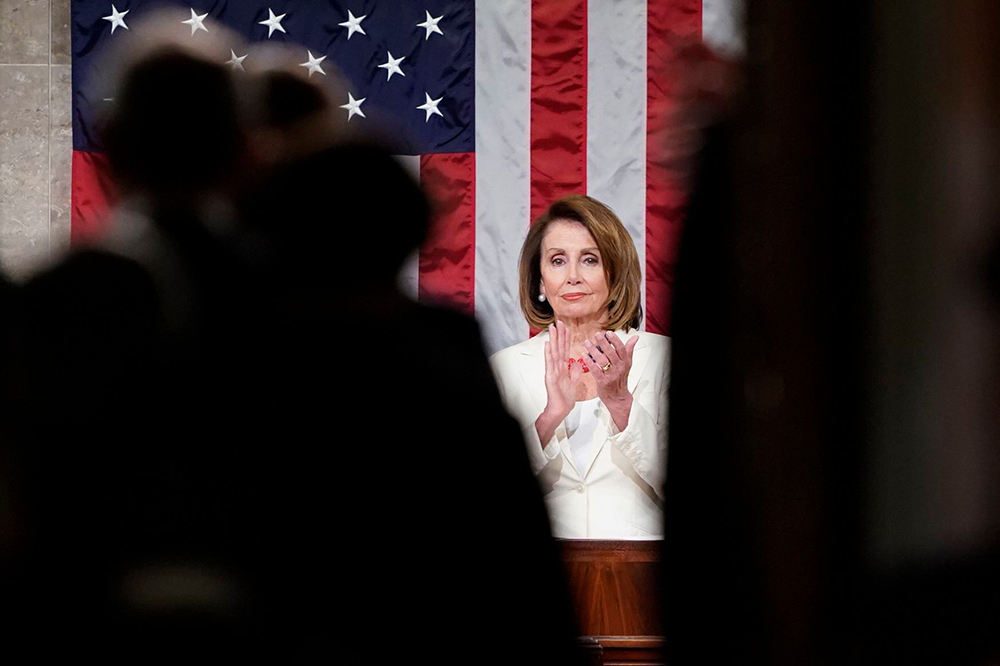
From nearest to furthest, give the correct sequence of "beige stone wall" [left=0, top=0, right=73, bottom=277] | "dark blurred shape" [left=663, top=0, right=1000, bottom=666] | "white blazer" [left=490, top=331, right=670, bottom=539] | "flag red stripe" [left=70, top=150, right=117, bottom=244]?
"dark blurred shape" [left=663, top=0, right=1000, bottom=666], "white blazer" [left=490, top=331, right=670, bottom=539], "flag red stripe" [left=70, top=150, right=117, bottom=244], "beige stone wall" [left=0, top=0, right=73, bottom=277]

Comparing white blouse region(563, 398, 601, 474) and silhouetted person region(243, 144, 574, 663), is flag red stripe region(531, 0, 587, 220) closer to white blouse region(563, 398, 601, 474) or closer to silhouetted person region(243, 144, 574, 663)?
white blouse region(563, 398, 601, 474)

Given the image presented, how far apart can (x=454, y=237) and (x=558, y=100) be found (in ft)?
2.20

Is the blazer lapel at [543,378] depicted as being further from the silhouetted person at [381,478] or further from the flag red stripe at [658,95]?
the silhouetted person at [381,478]

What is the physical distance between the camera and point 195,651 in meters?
0.85

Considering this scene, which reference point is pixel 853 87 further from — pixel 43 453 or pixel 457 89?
pixel 457 89

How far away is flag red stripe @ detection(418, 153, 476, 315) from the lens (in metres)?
4.21

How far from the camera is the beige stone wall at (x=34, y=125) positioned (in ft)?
Answer: 14.4

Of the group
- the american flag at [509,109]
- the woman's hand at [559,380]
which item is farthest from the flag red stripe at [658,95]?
the woman's hand at [559,380]

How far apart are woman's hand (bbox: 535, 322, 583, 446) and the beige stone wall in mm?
2067

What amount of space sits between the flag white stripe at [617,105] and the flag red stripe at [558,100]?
0.12 ft

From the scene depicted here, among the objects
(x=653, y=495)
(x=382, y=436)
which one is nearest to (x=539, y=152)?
(x=653, y=495)

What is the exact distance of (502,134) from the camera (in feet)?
13.8

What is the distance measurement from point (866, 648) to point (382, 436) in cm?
78

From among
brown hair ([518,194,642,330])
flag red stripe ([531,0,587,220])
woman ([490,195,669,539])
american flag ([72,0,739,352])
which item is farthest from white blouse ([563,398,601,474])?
flag red stripe ([531,0,587,220])
